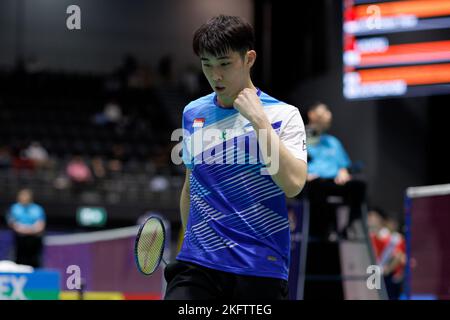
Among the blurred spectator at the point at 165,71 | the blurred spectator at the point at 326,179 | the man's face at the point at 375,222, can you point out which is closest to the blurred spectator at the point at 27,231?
the man's face at the point at 375,222

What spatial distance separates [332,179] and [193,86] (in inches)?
451

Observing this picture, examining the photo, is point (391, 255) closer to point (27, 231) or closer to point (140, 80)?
point (27, 231)

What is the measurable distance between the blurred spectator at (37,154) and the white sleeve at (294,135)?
12.8 meters

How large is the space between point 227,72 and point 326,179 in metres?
3.46

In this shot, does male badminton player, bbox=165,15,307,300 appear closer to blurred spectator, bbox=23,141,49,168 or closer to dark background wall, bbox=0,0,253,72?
blurred spectator, bbox=23,141,49,168

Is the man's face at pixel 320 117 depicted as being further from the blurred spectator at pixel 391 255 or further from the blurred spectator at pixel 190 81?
the blurred spectator at pixel 190 81

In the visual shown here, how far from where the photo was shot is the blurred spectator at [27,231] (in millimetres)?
10086

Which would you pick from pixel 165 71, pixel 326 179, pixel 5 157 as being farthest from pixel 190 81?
pixel 326 179

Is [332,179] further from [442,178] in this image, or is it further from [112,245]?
[442,178]

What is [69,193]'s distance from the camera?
46.4 ft

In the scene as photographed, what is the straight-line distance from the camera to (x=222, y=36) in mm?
2168

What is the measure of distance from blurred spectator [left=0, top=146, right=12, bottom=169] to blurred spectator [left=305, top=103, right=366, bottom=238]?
9.94 meters

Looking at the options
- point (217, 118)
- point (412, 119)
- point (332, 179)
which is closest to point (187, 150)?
point (217, 118)

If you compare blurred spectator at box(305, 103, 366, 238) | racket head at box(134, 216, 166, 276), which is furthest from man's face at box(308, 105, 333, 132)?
racket head at box(134, 216, 166, 276)
